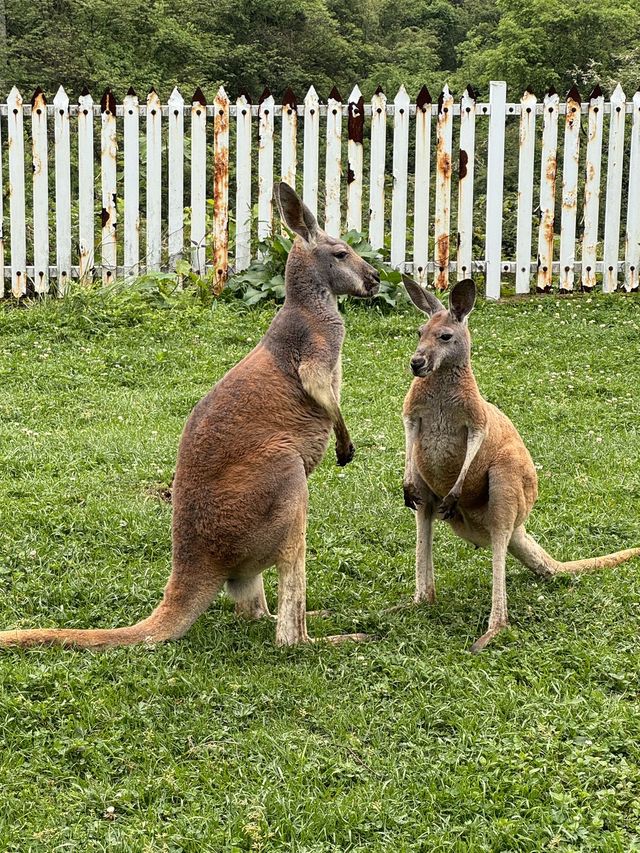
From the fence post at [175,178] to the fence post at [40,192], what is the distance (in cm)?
122

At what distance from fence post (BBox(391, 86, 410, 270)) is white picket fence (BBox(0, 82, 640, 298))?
0.6 inches

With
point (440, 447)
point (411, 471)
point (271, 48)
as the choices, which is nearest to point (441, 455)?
point (440, 447)

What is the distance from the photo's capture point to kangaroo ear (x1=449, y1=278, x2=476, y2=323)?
4.87 meters

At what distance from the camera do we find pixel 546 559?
5320 mm

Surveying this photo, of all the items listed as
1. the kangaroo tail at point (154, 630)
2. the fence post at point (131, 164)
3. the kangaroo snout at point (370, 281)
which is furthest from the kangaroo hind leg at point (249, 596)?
the fence post at point (131, 164)

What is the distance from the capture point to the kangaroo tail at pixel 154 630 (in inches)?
172

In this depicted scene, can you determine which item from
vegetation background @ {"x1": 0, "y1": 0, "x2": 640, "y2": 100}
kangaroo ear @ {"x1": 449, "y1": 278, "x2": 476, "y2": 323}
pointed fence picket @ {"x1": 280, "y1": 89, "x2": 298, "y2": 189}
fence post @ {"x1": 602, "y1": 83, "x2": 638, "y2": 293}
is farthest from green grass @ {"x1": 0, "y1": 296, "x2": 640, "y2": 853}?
vegetation background @ {"x1": 0, "y1": 0, "x2": 640, "y2": 100}

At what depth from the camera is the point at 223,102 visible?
36.1 ft

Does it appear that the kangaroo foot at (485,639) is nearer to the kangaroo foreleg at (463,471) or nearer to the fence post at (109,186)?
the kangaroo foreleg at (463,471)

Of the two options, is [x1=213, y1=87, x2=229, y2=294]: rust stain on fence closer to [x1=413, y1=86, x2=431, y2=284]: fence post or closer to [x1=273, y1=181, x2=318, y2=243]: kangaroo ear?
[x1=413, y1=86, x2=431, y2=284]: fence post

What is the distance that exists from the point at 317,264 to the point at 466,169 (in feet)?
21.3

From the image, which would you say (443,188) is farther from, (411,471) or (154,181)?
(411,471)

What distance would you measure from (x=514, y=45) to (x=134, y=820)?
14.7m

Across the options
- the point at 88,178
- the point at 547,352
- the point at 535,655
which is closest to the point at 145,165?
the point at 88,178
